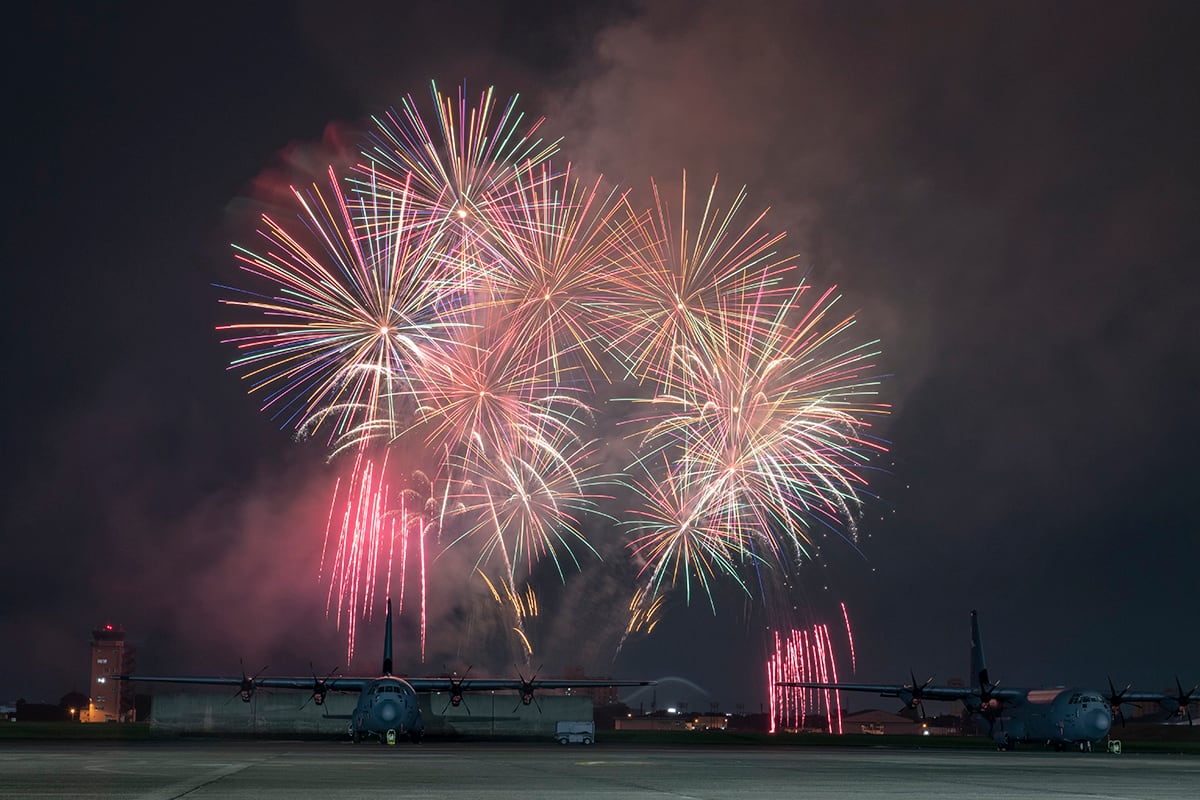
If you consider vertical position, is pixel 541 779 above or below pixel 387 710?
above

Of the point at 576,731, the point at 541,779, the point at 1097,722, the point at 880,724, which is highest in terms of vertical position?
the point at 541,779

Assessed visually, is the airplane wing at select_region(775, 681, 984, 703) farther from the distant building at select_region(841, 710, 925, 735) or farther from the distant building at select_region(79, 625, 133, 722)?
the distant building at select_region(79, 625, 133, 722)

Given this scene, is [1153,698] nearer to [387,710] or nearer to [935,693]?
[935,693]

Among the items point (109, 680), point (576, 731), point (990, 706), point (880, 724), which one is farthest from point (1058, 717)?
point (109, 680)

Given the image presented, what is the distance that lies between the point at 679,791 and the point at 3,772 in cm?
1789

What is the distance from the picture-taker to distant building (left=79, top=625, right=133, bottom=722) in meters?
184

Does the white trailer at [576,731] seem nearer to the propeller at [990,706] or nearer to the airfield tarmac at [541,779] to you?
the propeller at [990,706]

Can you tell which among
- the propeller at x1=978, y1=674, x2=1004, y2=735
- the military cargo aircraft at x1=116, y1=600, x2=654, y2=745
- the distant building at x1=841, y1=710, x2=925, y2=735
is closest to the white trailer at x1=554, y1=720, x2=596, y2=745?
the military cargo aircraft at x1=116, y1=600, x2=654, y2=745

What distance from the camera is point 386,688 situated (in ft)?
207

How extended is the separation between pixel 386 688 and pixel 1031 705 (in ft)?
137

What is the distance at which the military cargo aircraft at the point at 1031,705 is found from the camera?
214ft

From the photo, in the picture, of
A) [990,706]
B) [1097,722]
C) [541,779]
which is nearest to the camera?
[541,779]

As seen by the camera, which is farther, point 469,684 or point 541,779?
point 469,684

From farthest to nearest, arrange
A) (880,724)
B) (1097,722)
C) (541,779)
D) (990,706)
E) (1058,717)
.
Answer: (880,724), (990,706), (1058,717), (1097,722), (541,779)
